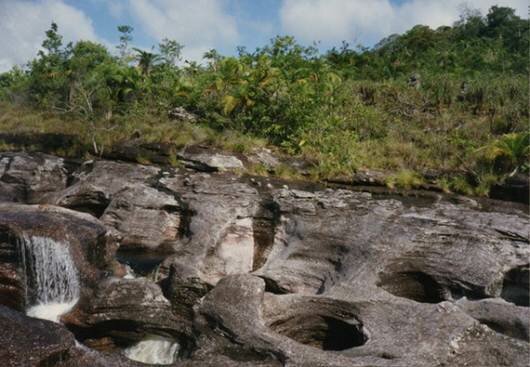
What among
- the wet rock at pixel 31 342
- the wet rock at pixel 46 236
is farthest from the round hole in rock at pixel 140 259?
the wet rock at pixel 31 342

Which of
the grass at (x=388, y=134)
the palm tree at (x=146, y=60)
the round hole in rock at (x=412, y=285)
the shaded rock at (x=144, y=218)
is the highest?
the palm tree at (x=146, y=60)

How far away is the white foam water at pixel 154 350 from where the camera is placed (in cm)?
1059

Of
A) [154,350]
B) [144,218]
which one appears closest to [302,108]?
[144,218]

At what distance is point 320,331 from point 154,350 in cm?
358

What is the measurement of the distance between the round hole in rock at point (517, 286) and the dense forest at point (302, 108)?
431cm

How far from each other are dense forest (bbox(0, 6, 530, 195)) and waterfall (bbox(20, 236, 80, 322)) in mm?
6446

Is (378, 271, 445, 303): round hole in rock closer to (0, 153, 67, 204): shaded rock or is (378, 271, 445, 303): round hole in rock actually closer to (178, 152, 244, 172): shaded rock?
(178, 152, 244, 172): shaded rock

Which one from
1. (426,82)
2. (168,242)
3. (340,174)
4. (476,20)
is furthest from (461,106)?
(476,20)

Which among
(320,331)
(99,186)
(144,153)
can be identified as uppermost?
(144,153)

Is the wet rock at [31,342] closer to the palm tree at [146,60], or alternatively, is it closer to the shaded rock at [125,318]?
the shaded rock at [125,318]

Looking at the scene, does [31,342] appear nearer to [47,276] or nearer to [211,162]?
[47,276]

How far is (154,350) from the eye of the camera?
35.4 ft

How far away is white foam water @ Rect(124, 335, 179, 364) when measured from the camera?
1059 cm

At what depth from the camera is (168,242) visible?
48.5 feet
